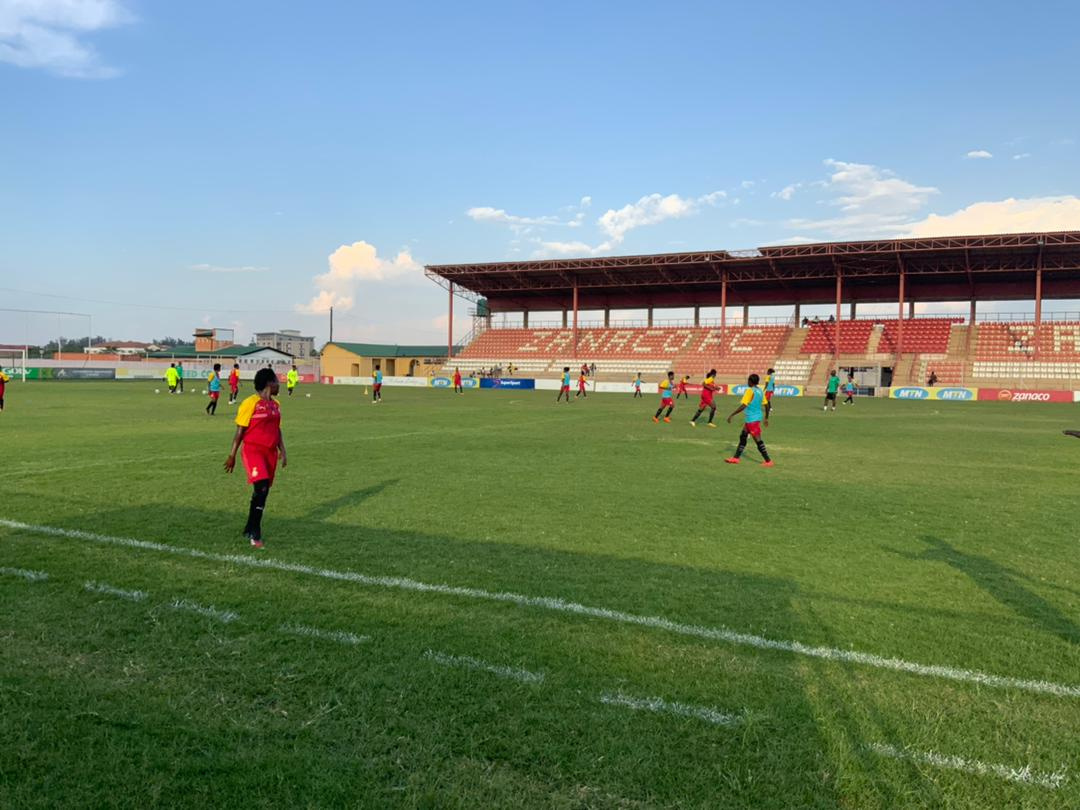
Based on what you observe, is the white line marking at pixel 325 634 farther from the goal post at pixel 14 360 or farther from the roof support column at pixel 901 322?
the goal post at pixel 14 360

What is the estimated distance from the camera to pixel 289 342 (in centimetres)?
11794

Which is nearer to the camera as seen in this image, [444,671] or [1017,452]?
[444,671]

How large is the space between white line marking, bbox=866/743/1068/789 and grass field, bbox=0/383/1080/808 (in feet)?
0.05

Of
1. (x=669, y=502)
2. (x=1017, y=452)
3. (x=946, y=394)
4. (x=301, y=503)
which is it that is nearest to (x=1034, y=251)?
(x=946, y=394)

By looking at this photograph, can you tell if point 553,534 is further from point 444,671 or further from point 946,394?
point 946,394

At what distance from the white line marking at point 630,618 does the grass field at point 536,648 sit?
0.10ft

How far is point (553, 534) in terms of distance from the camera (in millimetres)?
7867

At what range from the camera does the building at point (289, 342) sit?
115000 mm

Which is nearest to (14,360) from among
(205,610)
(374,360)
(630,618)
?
(374,360)

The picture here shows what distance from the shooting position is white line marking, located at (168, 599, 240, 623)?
201 inches

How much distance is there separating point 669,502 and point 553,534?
2.65 metres

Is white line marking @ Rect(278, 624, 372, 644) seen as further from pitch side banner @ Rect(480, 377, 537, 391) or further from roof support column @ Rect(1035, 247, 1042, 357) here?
roof support column @ Rect(1035, 247, 1042, 357)

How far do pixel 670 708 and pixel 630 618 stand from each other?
1376 millimetres

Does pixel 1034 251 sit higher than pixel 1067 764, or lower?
higher
